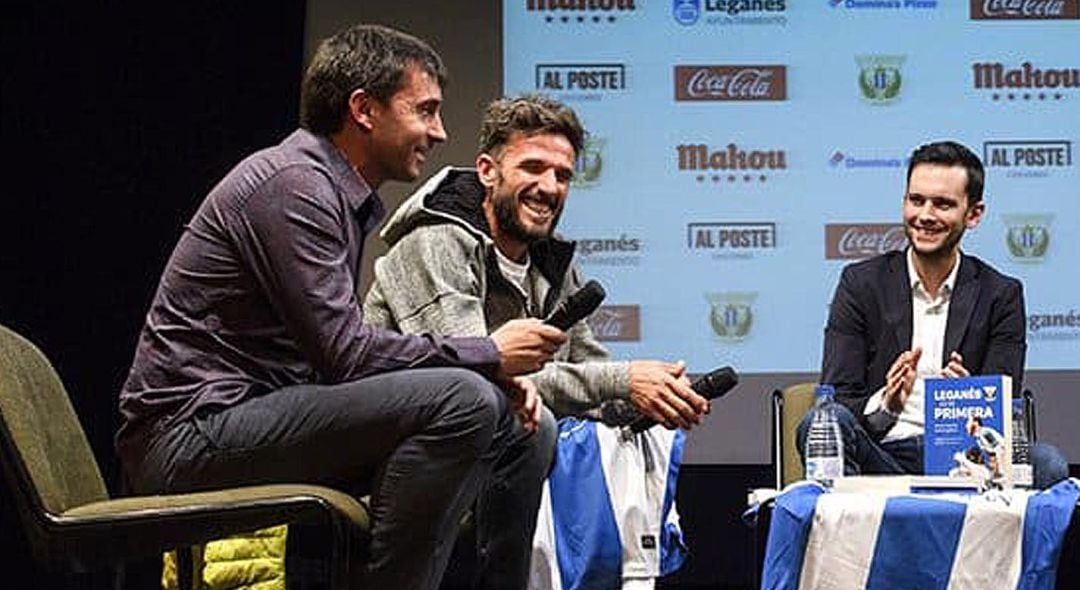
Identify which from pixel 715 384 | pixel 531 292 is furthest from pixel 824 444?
pixel 531 292

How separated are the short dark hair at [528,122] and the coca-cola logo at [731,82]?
1.68 meters

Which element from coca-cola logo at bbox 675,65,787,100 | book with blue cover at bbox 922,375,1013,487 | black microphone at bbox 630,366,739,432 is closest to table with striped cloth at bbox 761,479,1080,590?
book with blue cover at bbox 922,375,1013,487

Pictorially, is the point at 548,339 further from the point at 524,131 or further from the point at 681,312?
the point at 681,312

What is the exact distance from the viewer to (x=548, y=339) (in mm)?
2625

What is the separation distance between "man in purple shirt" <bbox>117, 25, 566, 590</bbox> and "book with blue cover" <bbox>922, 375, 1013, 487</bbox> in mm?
1051

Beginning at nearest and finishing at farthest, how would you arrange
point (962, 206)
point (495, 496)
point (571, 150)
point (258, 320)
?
point (258, 320) < point (495, 496) < point (571, 150) < point (962, 206)

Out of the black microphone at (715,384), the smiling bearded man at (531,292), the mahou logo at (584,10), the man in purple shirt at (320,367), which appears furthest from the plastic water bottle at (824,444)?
the mahou logo at (584,10)

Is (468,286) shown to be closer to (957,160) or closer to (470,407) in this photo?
(470,407)

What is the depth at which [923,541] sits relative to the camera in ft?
10.2

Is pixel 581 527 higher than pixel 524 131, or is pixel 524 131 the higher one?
pixel 524 131

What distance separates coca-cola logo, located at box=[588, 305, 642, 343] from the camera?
5.08 metres

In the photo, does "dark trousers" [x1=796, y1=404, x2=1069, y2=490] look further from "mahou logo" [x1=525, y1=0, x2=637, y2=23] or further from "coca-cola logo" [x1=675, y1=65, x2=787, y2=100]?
"mahou logo" [x1=525, y1=0, x2=637, y2=23]

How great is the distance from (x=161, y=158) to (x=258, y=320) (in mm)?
2794

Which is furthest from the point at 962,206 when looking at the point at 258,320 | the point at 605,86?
the point at 258,320
